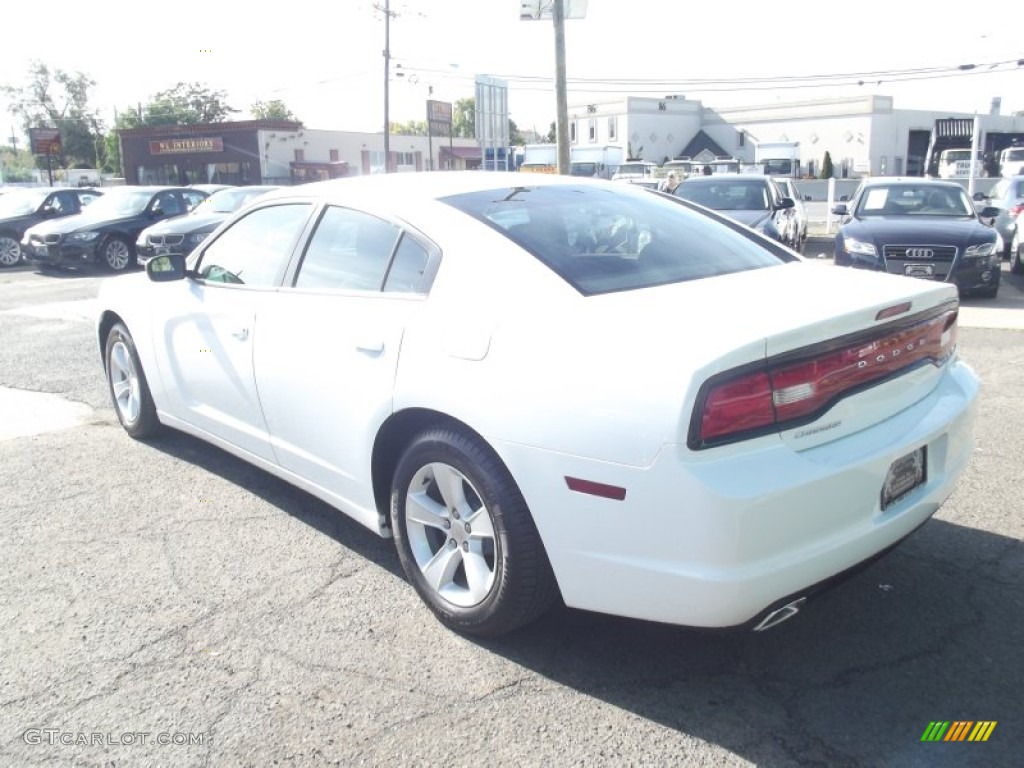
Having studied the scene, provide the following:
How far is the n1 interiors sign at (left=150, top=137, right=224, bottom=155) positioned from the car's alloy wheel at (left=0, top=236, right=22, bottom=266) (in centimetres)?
3403

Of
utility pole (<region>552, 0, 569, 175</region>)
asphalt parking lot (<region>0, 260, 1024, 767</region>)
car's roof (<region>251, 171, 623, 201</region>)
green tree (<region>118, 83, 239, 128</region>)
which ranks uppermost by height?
green tree (<region>118, 83, 239, 128</region>)

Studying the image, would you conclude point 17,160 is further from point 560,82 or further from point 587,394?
point 587,394

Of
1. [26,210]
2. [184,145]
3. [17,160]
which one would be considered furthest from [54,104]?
[26,210]

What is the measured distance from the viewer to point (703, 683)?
2.91 meters

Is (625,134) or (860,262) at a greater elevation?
(625,134)

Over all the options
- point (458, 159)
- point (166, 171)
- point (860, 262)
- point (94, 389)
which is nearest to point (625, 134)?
point (458, 159)

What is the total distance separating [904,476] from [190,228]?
14733mm

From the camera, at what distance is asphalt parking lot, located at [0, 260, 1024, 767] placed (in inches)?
104

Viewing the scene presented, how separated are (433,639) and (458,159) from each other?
228 feet

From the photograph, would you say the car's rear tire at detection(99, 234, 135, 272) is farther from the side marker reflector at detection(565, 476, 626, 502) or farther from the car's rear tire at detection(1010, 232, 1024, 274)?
the side marker reflector at detection(565, 476, 626, 502)

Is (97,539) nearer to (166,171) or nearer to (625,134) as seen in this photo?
(166,171)

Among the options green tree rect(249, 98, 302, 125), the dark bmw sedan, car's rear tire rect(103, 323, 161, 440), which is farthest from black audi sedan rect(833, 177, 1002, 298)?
green tree rect(249, 98, 302, 125)

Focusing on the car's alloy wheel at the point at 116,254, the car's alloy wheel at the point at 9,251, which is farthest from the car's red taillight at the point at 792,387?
the car's alloy wheel at the point at 9,251

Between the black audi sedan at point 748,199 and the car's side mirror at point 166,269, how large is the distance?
852 cm
